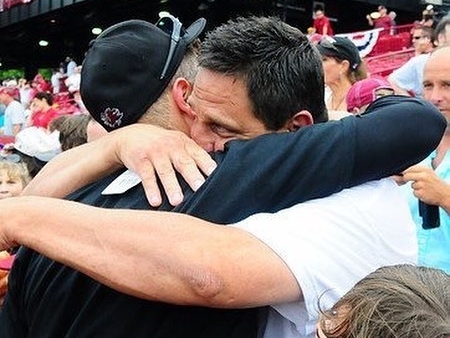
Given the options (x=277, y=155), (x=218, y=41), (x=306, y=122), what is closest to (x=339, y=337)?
(x=277, y=155)

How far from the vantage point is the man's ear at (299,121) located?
1303mm

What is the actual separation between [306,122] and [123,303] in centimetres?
44

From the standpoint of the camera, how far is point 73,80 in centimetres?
1417

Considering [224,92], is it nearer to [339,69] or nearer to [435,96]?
[435,96]

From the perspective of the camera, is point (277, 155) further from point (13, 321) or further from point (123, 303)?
point (13, 321)

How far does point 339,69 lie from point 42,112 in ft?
21.4

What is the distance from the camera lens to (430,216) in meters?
2.20

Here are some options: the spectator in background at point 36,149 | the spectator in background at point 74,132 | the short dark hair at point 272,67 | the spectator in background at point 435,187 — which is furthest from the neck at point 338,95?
the short dark hair at point 272,67

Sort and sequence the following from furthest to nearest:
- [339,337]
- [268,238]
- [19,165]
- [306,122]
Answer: [19,165] → [306,122] → [268,238] → [339,337]

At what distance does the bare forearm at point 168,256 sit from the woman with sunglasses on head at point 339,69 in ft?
10.1

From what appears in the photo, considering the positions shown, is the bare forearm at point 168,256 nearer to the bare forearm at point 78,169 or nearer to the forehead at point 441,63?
the bare forearm at point 78,169

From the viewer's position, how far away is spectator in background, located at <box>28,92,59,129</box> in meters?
9.56

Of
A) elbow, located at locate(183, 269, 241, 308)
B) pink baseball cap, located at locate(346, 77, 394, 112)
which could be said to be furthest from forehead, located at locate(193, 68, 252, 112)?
pink baseball cap, located at locate(346, 77, 394, 112)

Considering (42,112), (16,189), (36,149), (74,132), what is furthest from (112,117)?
(42,112)
